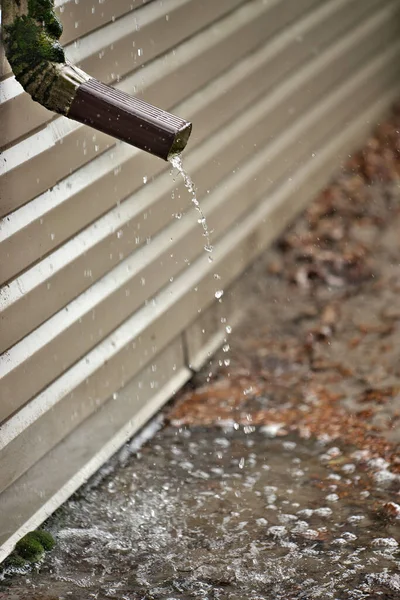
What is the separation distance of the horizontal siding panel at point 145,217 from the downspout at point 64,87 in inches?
30.4

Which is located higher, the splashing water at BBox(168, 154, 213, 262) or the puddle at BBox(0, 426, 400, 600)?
the splashing water at BBox(168, 154, 213, 262)

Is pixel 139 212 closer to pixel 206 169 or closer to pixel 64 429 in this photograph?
pixel 206 169

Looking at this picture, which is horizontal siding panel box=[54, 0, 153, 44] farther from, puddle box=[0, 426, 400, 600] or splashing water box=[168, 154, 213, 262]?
puddle box=[0, 426, 400, 600]

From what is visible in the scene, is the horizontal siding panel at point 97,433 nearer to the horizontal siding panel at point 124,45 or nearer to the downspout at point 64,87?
the horizontal siding panel at point 124,45

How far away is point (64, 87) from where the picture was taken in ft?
10.1

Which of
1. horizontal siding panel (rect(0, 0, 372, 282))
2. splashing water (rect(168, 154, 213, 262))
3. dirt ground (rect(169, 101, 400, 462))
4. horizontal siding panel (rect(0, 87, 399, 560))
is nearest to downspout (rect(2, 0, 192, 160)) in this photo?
splashing water (rect(168, 154, 213, 262))

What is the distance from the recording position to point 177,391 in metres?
5.02

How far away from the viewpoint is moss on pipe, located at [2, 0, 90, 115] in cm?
307

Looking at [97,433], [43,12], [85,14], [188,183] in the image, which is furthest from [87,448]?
[43,12]

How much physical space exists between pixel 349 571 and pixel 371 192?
3855mm

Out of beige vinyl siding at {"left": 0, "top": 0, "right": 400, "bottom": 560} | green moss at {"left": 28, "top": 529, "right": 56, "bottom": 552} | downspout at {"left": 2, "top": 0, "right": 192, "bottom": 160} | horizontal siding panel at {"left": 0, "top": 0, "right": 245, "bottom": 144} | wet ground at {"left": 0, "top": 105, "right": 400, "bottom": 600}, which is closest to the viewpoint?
downspout at {"left": 2, "top": 0, "right": 192, "bottom": 160}

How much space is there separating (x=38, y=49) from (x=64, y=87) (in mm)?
148

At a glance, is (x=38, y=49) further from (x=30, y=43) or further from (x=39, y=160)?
(x=39, y=160)

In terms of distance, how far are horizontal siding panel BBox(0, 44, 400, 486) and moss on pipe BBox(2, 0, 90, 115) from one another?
117cm
